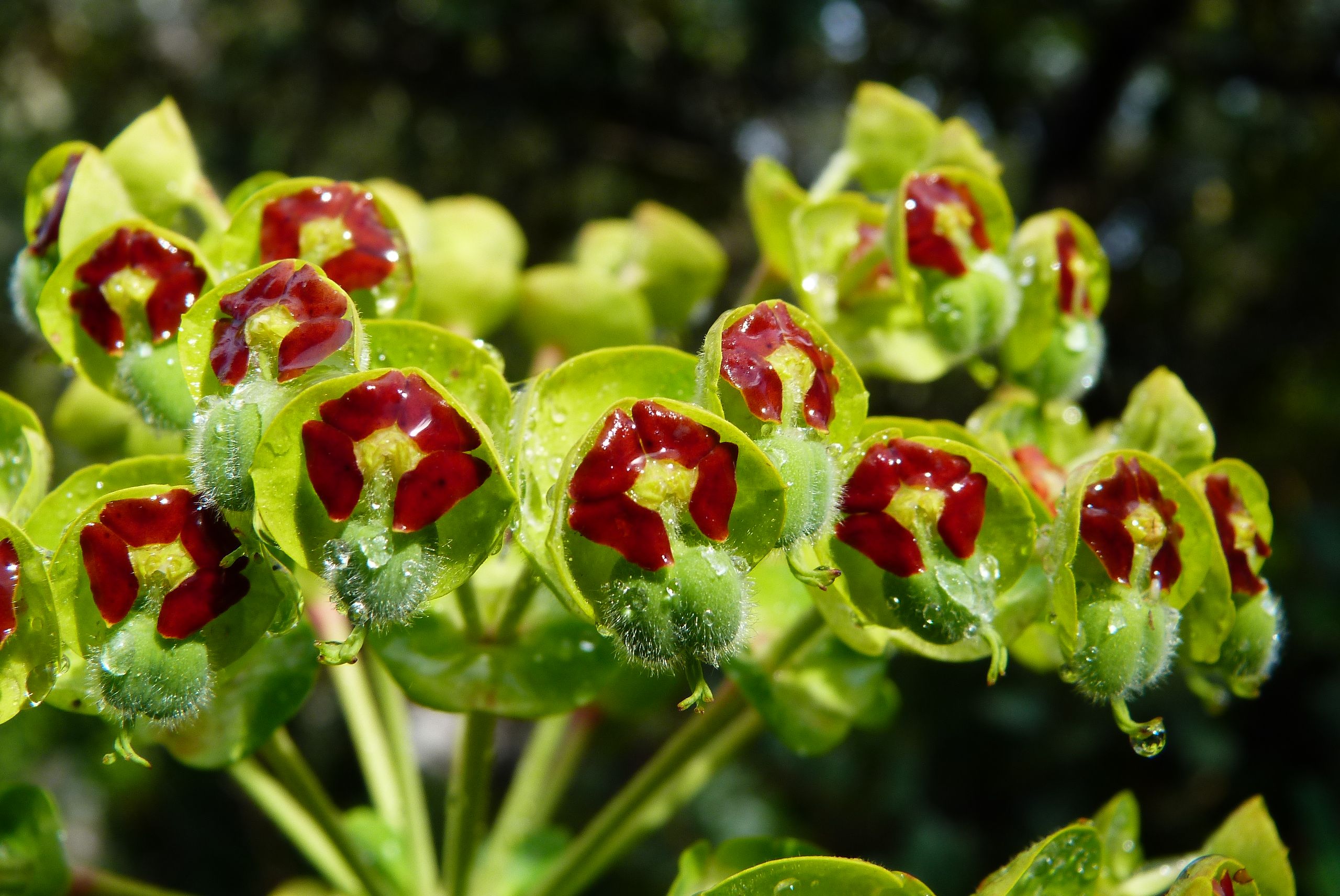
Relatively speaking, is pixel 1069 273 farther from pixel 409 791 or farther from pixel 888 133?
pixel 409 791

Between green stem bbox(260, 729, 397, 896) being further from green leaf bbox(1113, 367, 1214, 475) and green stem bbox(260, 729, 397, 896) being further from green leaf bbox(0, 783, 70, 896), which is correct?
green leaf bbox(1113, 367, 1214, 475)

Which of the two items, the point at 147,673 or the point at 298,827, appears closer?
the point at 147,673

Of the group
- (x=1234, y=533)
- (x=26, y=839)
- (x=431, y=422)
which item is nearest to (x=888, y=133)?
(x=1234, y=533)

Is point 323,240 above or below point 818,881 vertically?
above

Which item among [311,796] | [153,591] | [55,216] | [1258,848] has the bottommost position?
[311,796]

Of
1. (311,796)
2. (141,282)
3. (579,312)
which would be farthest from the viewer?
(579,312)

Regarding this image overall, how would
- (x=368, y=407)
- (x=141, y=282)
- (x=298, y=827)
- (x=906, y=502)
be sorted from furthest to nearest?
(x=298, y=827) → (x=141, y=282) → (x=906, y=502) → (x=368, y=407)

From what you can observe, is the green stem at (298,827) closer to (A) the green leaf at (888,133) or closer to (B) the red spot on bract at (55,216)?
(B) the red spot on bract at (55,216)

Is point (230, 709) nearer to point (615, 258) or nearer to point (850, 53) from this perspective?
point (615, 258)
